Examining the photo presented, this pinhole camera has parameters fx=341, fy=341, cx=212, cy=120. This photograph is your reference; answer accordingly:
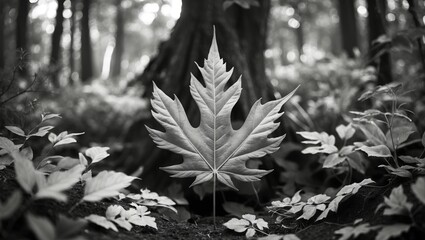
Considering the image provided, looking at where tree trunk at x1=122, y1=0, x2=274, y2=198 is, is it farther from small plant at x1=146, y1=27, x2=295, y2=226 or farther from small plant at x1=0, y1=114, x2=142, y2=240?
small plant at x1=0, y1=114, x2=142, y2=240

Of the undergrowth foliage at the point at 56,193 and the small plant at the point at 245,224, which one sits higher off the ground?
the undergrowth foliage at the point at 56,193

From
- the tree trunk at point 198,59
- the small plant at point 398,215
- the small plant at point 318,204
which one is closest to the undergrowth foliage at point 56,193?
the small plant at point 318,204

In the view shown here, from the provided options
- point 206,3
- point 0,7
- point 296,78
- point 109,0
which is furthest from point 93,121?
point 109,0

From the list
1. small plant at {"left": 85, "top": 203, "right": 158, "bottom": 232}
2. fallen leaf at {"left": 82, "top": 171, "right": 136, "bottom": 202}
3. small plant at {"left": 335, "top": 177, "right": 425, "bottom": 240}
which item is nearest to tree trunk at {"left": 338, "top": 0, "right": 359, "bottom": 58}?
small plant at {"left": 335, "top": 177, "right": 425, "bottom": 240}

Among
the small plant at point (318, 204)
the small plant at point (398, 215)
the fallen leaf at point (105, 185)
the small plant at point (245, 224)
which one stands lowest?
the small plant at point (245, 224)

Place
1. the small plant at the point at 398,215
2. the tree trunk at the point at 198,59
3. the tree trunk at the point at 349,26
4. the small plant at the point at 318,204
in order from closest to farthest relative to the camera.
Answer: the small plant at the point at 398,215 < the small plant at the point at 318,204 < the tree trunk at the point at 198,59 < the tree trunk at the point at 349,26

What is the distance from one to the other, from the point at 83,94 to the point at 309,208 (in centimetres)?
629

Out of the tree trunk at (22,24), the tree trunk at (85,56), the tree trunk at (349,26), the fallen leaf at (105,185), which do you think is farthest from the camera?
the tree trunk at (85,56)

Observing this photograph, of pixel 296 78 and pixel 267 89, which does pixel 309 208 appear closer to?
pixel 267 89

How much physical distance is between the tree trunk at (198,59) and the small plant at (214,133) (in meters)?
1.03

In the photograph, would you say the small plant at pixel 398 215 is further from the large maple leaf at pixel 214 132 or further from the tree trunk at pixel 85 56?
the tree trunk at pixel 85 56

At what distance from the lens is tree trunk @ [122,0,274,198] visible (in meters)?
2.62

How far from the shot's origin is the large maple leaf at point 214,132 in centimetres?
143

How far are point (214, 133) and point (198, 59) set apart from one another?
153cm
